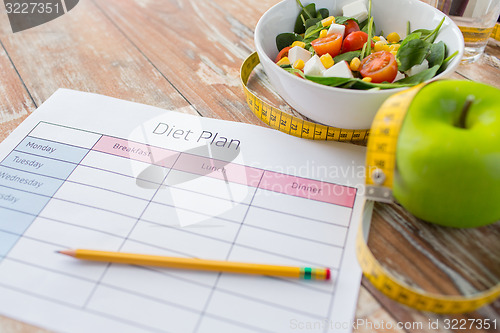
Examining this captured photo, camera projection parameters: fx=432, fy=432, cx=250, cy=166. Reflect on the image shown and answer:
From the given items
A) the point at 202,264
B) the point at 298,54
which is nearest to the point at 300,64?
the point at 298,54

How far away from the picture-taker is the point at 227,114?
3.45ft

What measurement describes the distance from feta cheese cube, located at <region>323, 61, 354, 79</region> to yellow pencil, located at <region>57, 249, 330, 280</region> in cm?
41

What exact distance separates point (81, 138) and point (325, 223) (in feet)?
1.88

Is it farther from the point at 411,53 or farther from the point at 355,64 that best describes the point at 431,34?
the point at 355,64

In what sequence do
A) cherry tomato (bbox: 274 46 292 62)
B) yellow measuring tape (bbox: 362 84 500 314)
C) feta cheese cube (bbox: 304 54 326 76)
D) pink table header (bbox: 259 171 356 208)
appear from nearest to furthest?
Result: yellow measuring tape (bbox: 362 84 500 314) → pink table header (bbox: 259 171 356 208) → feta cheese cube (bbox: 304 54 326 76) → cherry tomato (bbox: 274 46 292 62)

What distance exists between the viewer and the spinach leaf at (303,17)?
1.11 metres

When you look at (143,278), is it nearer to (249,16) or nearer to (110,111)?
(110,111)

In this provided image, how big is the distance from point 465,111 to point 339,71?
0.27 metres

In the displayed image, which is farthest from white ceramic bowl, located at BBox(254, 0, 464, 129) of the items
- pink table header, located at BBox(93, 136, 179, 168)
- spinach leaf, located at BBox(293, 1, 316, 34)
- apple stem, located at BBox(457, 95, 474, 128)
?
pink table header, located at BBox(93, 136, 179, 168)

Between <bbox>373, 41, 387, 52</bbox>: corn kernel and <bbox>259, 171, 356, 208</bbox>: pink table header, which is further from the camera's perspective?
<bbox>373, 41, 387, 52</bbox>: corn kernel

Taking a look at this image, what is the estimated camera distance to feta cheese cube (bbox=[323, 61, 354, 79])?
0.90 meters

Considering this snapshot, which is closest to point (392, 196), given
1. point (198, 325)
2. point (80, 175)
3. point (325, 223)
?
point (325, 223)

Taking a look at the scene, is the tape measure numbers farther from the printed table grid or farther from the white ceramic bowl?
the printed table grid

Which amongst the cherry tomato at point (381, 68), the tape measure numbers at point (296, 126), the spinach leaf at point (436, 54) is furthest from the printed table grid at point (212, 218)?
the spinach leaf at point (436, 54)
